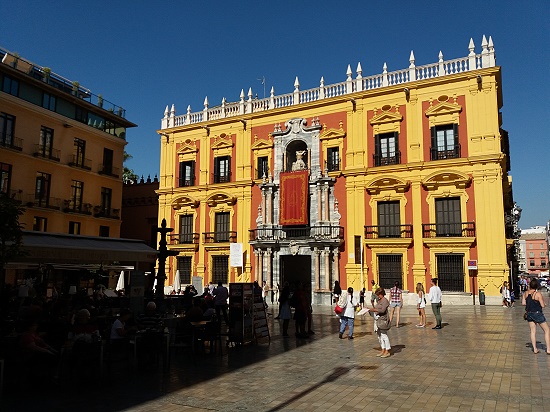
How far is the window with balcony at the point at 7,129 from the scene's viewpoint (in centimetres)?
2570

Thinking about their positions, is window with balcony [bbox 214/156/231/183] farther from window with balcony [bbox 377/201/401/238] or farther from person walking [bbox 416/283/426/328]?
person walking [bbox 416/283/426/328]

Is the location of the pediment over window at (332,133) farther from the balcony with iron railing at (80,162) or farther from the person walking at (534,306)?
the person walking at (534,306)

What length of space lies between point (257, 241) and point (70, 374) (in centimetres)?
2152

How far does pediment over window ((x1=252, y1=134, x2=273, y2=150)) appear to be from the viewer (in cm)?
3072

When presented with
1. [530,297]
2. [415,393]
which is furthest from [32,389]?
[530,297]

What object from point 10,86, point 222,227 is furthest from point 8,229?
point 222,227

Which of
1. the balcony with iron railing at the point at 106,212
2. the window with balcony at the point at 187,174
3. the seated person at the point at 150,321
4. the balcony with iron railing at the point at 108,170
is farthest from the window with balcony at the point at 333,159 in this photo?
the seated person at the point at 150,321

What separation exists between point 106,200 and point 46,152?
18.3ft

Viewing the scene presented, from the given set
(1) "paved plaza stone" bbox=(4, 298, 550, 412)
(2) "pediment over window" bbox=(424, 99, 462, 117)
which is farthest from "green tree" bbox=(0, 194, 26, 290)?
(2) "pediment over window" bbox=(424, 99, 462, 117)

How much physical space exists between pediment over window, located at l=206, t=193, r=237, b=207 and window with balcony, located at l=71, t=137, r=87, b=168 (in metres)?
8.80

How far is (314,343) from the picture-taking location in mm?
11906

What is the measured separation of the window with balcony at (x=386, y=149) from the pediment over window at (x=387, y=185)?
1.05m

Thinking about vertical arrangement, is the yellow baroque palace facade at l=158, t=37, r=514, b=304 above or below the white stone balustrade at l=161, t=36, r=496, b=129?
below

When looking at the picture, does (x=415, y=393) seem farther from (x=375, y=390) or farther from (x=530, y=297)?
(x=530, y=297)
